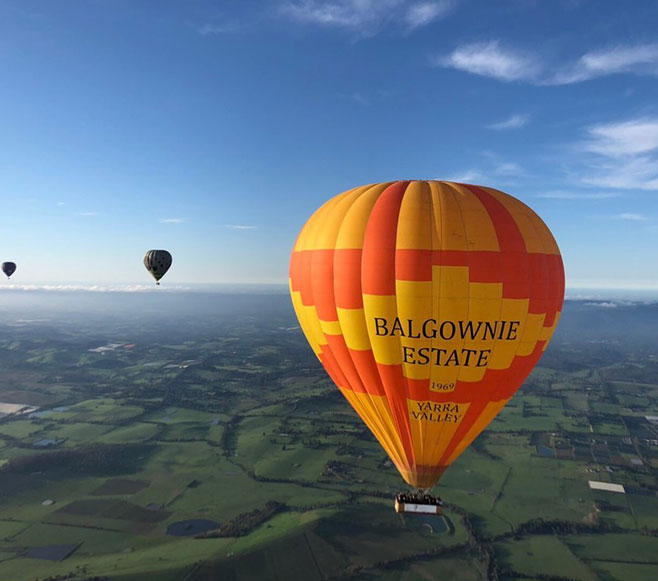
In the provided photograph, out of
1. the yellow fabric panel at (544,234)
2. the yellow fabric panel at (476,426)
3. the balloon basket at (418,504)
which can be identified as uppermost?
the yellow fabric panel at (544,234)

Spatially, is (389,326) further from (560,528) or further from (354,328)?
(560,528)

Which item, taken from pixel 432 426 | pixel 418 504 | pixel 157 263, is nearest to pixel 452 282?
pixel 432 426

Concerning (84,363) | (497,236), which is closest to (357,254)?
(497,236)

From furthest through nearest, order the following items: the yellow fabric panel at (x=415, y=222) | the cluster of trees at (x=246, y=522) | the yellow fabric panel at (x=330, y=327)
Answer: the cluster of trees at (x=246, y=522) → the yellow fabric panel at (x=330, y=327) → the yellow fabric panel at (x=415, y=222)

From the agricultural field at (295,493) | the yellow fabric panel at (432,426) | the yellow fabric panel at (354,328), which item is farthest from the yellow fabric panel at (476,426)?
the agricultural field at (295,493)

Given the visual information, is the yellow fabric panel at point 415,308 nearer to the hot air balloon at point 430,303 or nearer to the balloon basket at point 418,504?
the hot air balloon at point 430,303

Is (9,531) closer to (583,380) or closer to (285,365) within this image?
(285,365)
